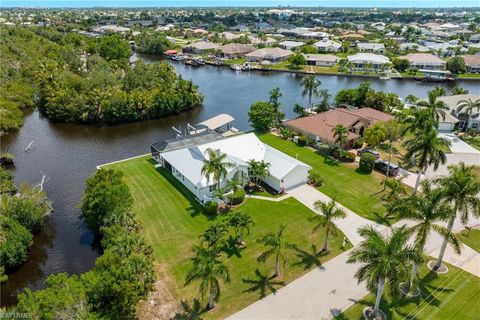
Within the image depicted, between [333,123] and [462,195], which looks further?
[333,123]

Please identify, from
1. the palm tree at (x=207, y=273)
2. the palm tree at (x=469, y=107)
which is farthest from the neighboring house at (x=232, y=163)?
the palm tree at (x=469, y=107)

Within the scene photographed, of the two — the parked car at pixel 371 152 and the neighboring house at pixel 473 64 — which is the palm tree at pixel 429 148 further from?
the neighboring house at pixel 473 64

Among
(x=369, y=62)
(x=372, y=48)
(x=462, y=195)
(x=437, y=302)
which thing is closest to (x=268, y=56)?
(x=369, y=62)

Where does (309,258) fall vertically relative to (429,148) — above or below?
below

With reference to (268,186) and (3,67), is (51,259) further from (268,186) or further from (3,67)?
(3,67)

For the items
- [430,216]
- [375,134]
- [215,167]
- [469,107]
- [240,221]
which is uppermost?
[430,216]

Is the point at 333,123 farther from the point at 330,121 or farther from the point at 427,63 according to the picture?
the point at 427,63

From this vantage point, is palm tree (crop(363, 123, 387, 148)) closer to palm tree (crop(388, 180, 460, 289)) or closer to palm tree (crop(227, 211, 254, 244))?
palm tree (crop(388, 180, 460, 289))

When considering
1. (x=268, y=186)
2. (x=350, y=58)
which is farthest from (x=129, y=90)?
(x=350, y=58)

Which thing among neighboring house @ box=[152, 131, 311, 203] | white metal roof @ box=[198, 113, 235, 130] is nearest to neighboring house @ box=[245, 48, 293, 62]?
white metal roof @ box=[198, 113, 235, 130]
